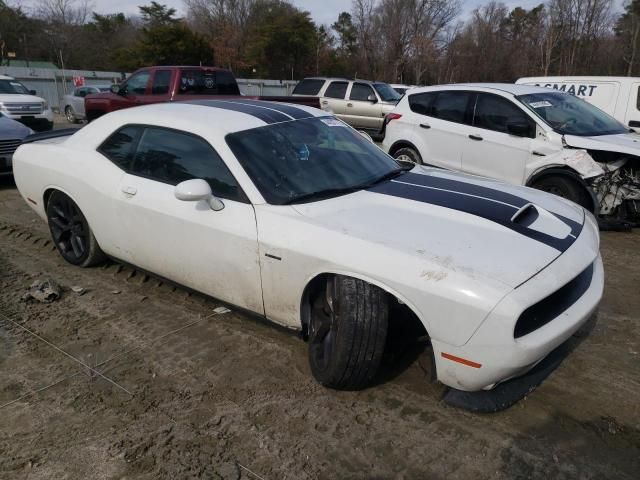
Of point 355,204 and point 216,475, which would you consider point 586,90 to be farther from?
point 216,475

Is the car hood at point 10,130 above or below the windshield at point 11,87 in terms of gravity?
below

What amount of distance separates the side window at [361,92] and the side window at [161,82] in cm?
572

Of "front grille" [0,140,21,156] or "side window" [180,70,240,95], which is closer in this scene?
"front grille" [0,140,21,156]

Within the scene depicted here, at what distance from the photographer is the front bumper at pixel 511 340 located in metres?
2.28

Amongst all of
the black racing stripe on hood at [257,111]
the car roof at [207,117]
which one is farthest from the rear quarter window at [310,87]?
the black racing stripe on hood at [257,111]

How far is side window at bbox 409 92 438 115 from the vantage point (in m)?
7.49

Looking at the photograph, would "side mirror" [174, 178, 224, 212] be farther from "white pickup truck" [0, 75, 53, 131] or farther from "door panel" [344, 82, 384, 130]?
"white pickup truck" [0, 75, 53, 131]

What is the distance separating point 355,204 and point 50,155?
118 inches

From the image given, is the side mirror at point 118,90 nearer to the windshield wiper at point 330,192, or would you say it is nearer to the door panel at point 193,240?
the door panel at point 193,240

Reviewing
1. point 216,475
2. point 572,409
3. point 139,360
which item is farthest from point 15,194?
point 572,409

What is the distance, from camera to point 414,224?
286 cm

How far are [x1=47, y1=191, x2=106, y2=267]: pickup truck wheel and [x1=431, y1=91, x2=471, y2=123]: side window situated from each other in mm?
4966

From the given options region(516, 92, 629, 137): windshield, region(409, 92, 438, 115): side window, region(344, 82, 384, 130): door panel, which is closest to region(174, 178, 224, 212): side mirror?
region(516, 92, 629, 137): windshield

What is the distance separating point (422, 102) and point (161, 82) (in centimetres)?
574
